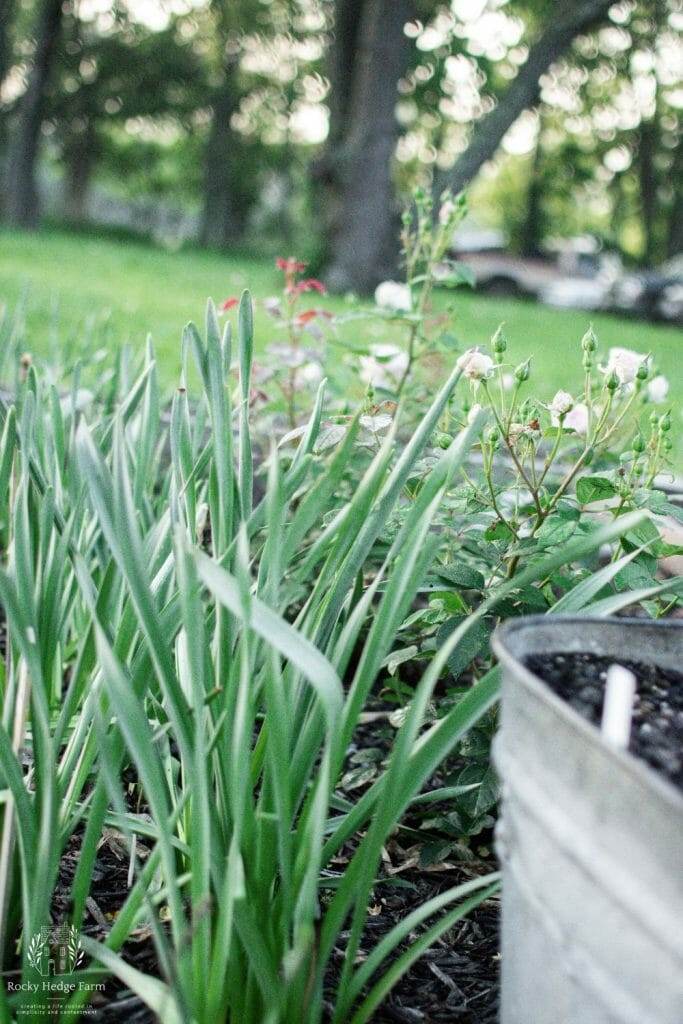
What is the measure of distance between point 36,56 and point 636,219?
71.5 feet

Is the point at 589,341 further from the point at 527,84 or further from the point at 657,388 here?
the point at 527,84

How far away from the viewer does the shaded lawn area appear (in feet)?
15.3

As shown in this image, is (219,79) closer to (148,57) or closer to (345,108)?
(148,57)

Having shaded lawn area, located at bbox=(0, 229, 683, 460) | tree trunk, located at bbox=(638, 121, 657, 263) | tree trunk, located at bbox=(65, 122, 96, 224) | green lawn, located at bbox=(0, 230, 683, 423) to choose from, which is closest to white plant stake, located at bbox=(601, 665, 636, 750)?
shaded lawn area, located at bbox=(0, 229, 683, 460)

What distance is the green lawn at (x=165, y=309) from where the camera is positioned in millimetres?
5035

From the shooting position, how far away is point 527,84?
9.84 meters

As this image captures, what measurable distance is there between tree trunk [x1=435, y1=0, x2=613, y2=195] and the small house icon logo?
9520 mm

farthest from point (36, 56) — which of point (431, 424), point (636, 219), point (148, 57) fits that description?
point (636, 219)

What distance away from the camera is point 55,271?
855 cm

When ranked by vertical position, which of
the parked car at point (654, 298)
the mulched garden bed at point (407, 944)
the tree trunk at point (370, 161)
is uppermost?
the tree trunk at point (370, 161)

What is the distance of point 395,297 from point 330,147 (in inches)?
394

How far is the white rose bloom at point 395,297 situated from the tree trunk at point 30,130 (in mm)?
14205

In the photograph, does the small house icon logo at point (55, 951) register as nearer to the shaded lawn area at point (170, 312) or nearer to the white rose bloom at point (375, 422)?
the white rose bloom at point (375, 422)

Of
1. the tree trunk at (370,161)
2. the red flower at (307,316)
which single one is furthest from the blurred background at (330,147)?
the red flower at (307,316)
